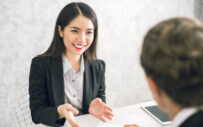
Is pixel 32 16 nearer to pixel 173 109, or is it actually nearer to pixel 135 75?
pixel 135 75

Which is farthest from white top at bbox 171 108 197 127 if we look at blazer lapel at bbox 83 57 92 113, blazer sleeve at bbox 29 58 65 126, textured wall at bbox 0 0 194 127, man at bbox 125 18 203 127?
textured wall at bbox 0 0 194 127

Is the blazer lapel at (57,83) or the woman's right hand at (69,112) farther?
the blazer lapel at (57,83)

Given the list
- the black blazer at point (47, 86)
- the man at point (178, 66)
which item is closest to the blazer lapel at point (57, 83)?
the black blazer at point (47, 86)

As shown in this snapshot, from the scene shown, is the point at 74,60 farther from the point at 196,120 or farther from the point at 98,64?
the point at 196,120

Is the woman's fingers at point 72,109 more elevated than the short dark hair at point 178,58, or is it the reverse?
the short dark hair at point 178,58

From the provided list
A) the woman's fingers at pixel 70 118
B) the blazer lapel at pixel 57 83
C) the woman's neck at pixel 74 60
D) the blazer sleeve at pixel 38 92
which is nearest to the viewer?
the woman's fingers at pixel 70 118

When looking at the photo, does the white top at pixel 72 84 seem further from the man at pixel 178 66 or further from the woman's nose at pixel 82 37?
the man at pixel 178 66

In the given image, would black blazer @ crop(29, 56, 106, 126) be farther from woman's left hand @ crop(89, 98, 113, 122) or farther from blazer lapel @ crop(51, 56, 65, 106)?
woman's left hand @ crop(89, 98, 113, 122)

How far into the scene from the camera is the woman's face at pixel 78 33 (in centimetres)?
121

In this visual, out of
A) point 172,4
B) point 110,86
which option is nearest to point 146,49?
point 110,86

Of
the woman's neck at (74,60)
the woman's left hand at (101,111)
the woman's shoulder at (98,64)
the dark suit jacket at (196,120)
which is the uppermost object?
the woman's neck at (74,60)

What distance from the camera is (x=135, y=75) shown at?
270 cm

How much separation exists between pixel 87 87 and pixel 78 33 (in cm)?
40

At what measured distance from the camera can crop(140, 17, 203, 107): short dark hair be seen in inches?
17.4
